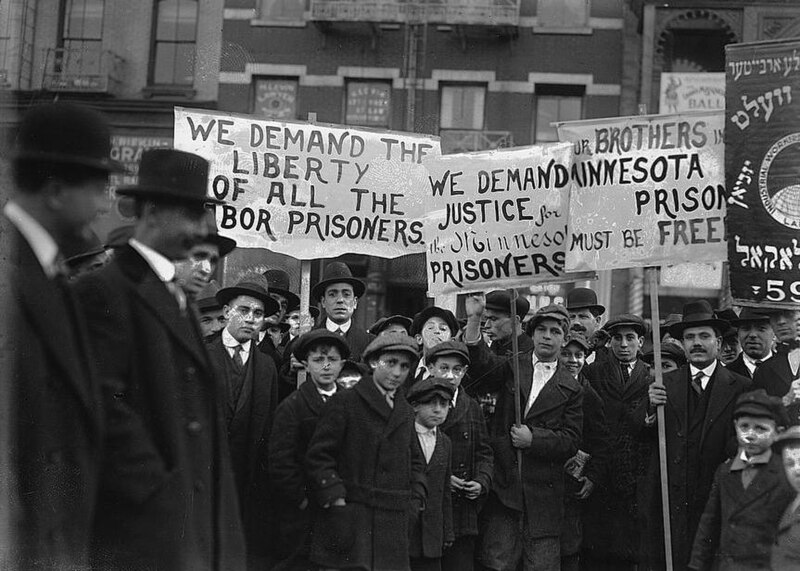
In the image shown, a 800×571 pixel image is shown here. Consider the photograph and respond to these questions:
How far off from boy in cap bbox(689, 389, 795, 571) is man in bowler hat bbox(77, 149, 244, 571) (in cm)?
305

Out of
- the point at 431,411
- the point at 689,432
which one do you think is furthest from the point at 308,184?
the point at 689,432

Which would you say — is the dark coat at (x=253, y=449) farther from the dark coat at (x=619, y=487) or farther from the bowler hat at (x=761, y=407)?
the bowler hat at (x=761, y=407)

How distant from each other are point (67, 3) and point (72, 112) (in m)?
16.9

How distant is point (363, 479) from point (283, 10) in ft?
54.2

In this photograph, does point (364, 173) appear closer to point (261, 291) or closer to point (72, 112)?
point (261, 291)

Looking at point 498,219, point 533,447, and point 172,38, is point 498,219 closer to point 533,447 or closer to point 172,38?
point 533,447

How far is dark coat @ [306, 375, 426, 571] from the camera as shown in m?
5.73

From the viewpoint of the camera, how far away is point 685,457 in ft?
21.6

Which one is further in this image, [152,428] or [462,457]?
[462,457]

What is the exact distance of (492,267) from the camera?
7.30 metres

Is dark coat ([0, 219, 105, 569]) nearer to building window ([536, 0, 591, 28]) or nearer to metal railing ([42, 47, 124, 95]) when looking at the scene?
metal railing ([42, 47, 124, 95])

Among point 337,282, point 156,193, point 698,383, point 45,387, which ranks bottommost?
point 45,387

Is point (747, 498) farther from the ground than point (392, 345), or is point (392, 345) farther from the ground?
point (392, 345)

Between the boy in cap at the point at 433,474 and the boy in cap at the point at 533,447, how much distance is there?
20.1 inches
